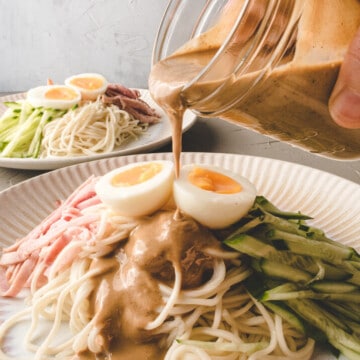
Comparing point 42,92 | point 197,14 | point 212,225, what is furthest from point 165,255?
point 42,92

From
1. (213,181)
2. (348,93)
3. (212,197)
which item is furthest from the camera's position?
(213,181)

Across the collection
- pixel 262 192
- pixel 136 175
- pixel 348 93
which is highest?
pixel 348 93

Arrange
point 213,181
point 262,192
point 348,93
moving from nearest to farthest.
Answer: point 348,93, point 213,181, point 262,192

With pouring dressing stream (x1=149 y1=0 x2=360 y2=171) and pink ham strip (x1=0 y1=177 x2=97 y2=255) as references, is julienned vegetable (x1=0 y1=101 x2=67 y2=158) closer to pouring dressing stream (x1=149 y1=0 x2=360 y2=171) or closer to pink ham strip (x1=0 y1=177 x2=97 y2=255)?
pink ham strip (x1=0 y1=177 x2=97 y2=255)

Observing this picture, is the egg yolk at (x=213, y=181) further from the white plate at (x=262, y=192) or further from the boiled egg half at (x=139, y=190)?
the white plate at (x=262, y=192)

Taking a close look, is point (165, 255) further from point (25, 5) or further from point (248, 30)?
point (25, 5)

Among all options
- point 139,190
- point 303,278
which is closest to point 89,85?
point 139,190

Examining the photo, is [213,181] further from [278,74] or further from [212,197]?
Answer: [278,74]
